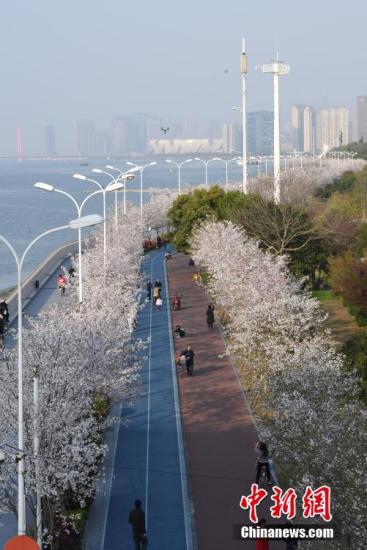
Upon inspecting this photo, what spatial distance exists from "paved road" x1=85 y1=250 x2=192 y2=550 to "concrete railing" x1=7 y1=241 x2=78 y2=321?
44.7 feet

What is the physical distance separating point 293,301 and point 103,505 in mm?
8512

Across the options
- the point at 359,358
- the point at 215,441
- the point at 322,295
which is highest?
the point at 359,358

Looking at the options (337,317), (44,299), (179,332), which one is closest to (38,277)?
(44,299)

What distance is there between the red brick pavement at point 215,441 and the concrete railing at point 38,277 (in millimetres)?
10189

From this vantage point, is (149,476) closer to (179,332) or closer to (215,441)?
(215,441)

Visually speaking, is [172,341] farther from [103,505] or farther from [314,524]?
[314,524]

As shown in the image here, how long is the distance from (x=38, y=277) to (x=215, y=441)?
31718 millimetres

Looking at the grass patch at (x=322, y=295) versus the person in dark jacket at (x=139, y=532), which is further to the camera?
the grass patch at (x=322, y=295)

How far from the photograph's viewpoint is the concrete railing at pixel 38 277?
4316cm

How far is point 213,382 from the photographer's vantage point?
27.3m

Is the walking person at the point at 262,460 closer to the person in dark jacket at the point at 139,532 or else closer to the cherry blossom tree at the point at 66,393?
the cherry blossom tree at the point at 66,393

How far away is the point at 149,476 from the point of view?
19.5 metres

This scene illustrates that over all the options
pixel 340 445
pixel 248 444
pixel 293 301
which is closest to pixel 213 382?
pixel 293 301

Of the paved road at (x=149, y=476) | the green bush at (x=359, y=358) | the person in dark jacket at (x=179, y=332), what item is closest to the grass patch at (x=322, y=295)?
the person in dark jacket at (x=179, y=332)
